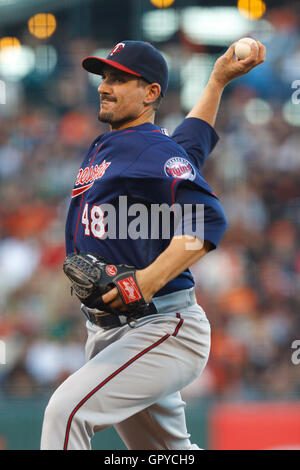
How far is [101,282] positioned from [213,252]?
373 cm

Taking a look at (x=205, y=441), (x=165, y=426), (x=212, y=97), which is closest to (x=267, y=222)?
(x=205, y=441)

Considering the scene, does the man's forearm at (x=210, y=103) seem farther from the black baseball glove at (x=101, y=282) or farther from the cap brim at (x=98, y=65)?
the black baseball glove at (x=101, y=282)

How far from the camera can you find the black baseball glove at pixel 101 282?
1.99m

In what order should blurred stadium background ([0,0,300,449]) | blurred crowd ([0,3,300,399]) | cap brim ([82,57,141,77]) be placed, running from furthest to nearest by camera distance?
blurred crowd ([0,3,300,399]) → blurred stadium background ([0,0,300,449]) → cap brim ([82,57,141,77])

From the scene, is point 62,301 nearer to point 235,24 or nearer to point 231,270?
point 231,270

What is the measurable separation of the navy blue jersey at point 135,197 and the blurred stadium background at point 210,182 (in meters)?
Answer: 2.70

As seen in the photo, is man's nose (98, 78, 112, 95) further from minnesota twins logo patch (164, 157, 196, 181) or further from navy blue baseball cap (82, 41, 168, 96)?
minnesota twins logo patch (164, 157, 196, 181)

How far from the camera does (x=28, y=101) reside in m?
7.02

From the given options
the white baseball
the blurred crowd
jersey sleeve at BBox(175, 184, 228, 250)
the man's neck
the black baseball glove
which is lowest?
the blurred crowd

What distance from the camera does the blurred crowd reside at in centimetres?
526

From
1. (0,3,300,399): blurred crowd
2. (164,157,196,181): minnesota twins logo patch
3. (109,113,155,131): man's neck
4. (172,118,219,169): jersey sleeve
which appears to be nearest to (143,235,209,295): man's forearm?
(164,157,196,181): minnesota twins logo patch

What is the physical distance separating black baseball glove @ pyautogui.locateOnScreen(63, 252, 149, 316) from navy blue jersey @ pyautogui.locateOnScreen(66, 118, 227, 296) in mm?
123

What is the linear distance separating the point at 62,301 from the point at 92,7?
3297mm

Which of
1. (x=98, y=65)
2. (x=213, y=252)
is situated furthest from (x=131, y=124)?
(x=213, y=252)
